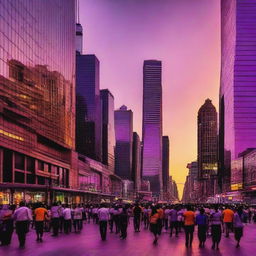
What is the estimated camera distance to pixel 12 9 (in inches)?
3164

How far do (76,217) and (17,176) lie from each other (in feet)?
173

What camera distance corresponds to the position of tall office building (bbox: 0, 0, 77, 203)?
77.4m

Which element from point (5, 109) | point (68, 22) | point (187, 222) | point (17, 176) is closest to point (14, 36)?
point (5, 109)

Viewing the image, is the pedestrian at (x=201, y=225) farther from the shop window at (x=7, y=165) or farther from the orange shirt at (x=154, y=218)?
the shop window at (x=7, y=165)

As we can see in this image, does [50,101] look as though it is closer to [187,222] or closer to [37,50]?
[37,50]

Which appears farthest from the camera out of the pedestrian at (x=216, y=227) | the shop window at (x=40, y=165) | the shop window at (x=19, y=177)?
the shop window at (x=40, y=165)

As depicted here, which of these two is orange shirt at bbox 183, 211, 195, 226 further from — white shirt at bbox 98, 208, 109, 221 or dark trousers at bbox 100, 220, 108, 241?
dark trousers at bbox 100, 220, 108, 241

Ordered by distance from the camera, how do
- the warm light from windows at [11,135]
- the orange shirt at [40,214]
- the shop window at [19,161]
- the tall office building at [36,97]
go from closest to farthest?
the orange shirt at [40,214] → the warm light from windows at [11,135] → the tall office building at [36,97] → the shop window at [19,161]

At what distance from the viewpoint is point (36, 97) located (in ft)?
313

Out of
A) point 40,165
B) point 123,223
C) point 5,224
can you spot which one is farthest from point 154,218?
point 40,165

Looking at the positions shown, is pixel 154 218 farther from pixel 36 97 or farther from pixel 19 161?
pixel 36 97

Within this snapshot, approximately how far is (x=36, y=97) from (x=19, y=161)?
1314cm

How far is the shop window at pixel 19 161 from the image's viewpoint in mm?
87312

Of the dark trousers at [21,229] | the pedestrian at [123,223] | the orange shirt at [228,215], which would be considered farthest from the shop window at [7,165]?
the dark trousers at [21,229]
